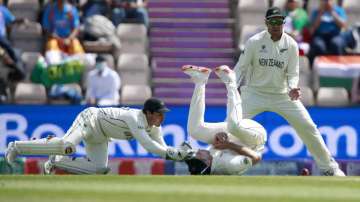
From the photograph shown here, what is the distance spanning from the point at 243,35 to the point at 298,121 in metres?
4.83

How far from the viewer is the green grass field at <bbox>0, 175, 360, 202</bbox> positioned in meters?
8.94

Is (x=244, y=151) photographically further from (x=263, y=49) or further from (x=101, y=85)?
(x=101, y=85)

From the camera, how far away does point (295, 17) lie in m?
16.3

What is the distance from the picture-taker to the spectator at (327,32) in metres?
15.9

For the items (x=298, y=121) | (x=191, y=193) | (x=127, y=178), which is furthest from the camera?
(x=298, y=121)

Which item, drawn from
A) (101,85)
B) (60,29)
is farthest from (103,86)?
(60,29)

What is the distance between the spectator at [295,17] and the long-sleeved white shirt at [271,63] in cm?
481

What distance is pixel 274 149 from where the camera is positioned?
14.7 metres

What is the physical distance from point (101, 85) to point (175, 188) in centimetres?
592

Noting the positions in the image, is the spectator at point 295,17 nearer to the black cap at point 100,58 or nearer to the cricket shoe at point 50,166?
the black cap at point 100,58

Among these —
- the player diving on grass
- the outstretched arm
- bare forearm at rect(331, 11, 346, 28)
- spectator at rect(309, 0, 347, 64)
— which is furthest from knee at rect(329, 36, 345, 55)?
the outstretched arm

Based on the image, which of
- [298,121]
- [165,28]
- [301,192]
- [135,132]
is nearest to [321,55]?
[165,28]

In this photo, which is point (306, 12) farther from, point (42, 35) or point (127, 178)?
point (127, 178)

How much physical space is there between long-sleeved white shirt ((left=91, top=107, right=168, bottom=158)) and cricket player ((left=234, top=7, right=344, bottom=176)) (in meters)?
1.07
